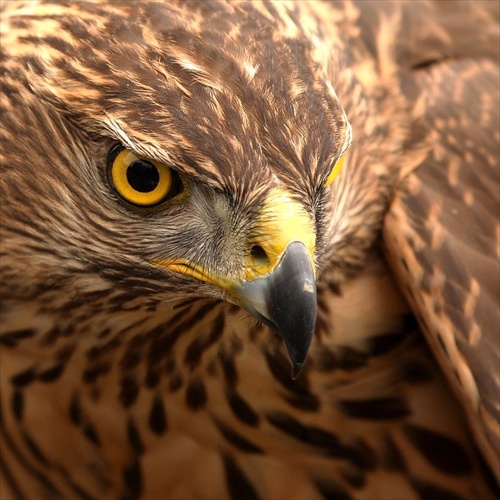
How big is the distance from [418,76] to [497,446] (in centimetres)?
103

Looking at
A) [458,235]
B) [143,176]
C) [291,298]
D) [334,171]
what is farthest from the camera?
[458,235]

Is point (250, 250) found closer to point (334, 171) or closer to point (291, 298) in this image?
point (291, 298)

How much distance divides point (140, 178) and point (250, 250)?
0.97 ft

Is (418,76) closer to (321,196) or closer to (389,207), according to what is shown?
(389,207)

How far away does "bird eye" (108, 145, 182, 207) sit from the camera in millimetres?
2797

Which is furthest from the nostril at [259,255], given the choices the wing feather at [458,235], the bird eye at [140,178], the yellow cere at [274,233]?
the wing feather at [458,235]

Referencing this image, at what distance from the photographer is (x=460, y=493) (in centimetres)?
369

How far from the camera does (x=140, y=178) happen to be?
2.83 metres

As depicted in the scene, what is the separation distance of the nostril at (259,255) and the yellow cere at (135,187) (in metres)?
0.24

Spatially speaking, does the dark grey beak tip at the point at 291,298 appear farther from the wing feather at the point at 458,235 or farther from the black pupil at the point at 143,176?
the wing feather at the point at 458,235

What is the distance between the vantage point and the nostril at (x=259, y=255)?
275 cm

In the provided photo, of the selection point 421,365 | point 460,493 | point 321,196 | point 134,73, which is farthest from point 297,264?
point 460,493

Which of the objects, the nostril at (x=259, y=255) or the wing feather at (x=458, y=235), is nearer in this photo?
the nostril at (x=259, y=255)

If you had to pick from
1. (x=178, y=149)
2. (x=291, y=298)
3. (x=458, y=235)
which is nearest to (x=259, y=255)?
(x=291, y=298)
